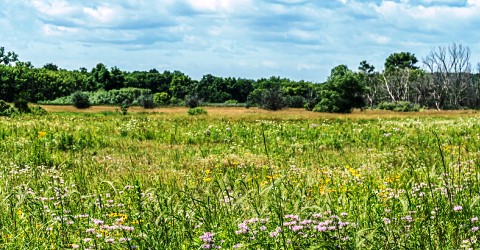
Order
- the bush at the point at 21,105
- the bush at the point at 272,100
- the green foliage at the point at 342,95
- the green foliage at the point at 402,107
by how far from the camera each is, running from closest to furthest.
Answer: the bush at the point at 21,105 < the green foliage at the point at 342,95 < the bush at the point at 272,100 < the green foliage at the point at 402,107

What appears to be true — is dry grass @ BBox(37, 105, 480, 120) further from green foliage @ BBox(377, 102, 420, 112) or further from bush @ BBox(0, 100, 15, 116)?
bush @ BBox(0, 100, 15, 116)

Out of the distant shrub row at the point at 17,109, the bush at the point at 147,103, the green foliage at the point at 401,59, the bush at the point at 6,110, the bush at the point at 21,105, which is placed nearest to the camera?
the bush at the point at 6,110

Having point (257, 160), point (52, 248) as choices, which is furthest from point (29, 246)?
point (257, 160)

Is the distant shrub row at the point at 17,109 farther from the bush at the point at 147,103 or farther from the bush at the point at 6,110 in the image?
the bush at the point at 147,103

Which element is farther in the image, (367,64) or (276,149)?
(367,64)

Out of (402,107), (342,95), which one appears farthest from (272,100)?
(402,107)

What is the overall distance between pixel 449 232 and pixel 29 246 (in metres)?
3.49

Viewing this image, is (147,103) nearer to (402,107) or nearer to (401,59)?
(402,107)

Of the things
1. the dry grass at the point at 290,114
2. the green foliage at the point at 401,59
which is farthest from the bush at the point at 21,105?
the green foliage at the point at 401,59

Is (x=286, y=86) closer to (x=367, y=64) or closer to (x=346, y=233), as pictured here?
(x=367, y=64)

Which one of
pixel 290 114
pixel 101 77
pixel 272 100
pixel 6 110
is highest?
pixel 101 77

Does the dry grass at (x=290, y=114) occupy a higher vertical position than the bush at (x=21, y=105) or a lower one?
lower

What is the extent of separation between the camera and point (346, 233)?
4.01m

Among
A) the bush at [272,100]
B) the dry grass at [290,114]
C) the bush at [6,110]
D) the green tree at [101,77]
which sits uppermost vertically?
the green tree at [101,77]
